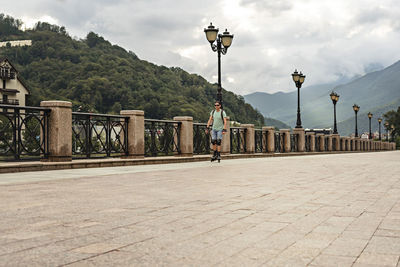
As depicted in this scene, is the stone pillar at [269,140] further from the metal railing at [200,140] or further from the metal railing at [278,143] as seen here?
the metal railing at [200,140]

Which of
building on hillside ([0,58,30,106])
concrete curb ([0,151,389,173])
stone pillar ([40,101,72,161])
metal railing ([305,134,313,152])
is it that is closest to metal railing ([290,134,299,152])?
metal railing ([305,134,313,152])

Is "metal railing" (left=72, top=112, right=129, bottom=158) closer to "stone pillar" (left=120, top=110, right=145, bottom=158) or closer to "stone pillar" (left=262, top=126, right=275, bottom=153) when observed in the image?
"stone pillar" (left=120, top=110, right=145, bottom=158)

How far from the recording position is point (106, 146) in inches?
529

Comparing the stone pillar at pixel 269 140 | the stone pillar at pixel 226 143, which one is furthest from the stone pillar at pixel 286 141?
the stone pillar at pixel 226 143

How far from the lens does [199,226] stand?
12.8ft

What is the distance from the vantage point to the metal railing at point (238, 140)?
67.6 feet

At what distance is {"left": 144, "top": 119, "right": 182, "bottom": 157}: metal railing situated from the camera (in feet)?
50.0

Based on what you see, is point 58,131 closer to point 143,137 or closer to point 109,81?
point 143,137

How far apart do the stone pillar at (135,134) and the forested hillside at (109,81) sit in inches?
3003

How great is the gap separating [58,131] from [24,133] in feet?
2.59

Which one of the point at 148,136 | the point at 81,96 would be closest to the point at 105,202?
the point at 148,136

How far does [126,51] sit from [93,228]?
408 ft

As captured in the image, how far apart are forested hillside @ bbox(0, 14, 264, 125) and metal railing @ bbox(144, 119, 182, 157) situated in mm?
73984

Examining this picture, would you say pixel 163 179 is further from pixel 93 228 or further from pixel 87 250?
pixel 87 250
